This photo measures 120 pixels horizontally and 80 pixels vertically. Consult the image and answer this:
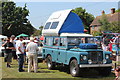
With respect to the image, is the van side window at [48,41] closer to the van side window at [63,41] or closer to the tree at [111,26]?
the van side window at [63,41]

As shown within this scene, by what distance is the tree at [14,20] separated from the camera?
48.0 m

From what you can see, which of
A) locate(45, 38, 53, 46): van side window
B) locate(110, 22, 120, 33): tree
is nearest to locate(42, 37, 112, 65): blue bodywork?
locate(45, 38, 53, 46): van side window

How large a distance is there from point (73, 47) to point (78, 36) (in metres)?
0.65

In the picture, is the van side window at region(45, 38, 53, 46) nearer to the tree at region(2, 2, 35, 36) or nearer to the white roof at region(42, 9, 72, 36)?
the white roof at region(42, 9, 72, 36)

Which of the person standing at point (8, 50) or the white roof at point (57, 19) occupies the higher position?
the white roof at point (57, 19)

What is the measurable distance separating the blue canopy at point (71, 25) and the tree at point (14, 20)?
36.3 metres

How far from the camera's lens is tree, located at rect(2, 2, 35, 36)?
4797 centimetres

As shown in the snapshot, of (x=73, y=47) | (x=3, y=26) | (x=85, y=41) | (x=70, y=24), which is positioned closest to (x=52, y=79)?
(x=73, y=47)

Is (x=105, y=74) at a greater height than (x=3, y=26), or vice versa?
(x=3, y=26)

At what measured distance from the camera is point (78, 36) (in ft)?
37.6

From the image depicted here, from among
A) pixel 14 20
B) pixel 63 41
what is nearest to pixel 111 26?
pixel 14 20

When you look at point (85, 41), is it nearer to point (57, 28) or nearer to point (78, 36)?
point (78, 36)

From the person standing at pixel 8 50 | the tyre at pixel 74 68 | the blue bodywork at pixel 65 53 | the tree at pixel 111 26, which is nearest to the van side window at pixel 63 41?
the blue bodywork at pixel 65 53

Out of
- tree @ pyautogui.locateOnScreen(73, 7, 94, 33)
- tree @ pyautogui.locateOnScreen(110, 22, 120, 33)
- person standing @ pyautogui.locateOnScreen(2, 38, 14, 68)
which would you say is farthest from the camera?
tree @ pyautogui.locateOnScreen(73, 7, 94, 33)
